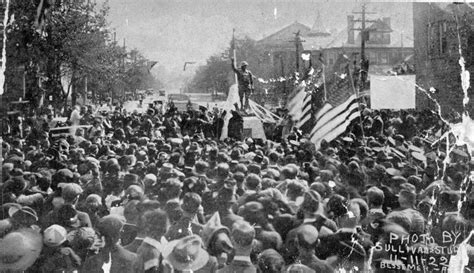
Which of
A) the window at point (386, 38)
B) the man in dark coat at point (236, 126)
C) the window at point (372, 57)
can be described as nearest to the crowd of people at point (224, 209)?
the man in dark coat at point (236, 126)

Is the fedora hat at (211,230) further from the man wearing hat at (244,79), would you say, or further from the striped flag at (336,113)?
the man wearing hat at (244,79)

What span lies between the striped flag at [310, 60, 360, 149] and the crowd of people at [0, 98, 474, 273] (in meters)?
0.89

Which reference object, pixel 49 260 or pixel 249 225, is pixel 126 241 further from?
pixel 249 225

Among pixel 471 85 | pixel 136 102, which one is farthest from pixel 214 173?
pixel 471 85

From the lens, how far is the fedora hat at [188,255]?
15.5 feet

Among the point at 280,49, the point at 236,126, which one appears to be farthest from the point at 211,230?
the point at 280,49

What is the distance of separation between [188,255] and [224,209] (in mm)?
1072

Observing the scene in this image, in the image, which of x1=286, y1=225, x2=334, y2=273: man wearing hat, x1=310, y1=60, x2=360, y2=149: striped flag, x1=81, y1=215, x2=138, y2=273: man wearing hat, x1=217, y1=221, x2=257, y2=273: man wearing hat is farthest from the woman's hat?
x1=310, y1=60, x2=360, y2=149: striped flag

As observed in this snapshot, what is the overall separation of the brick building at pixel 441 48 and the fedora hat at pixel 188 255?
6.84 meters

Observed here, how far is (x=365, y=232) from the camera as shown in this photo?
17.3ft

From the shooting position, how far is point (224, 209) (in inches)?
225

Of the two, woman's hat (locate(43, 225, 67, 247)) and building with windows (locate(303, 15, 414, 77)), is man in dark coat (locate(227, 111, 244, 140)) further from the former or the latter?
woman's hat (locate(43, 225, 67, 247))

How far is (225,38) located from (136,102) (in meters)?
2.46

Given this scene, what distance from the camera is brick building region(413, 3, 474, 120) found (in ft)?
35.3
